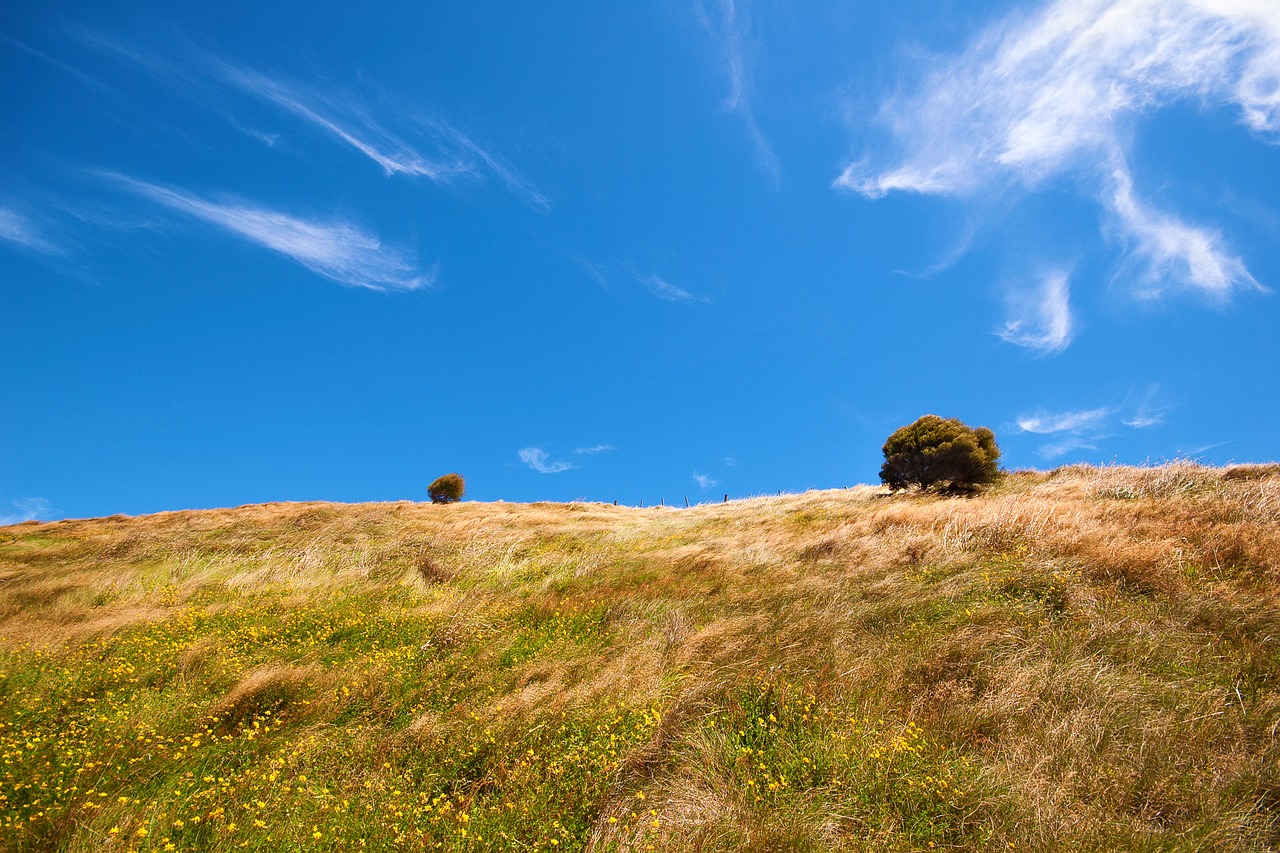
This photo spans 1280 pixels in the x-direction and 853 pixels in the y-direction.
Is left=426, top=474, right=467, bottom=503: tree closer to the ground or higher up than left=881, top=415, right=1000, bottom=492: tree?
higher up

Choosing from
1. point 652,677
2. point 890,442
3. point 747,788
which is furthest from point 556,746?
point 890,442

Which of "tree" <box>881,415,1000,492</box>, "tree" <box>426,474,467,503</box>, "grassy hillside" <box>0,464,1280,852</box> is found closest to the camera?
"grassy hillside" <box>0,464,1280,852</box>

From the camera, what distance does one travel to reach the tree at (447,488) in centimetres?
4203

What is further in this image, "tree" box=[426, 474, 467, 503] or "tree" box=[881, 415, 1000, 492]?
"tree" box=[426, 474, 467, 503]

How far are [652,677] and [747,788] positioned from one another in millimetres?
1684

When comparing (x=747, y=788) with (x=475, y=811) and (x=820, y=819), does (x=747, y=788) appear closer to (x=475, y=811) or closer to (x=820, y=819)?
(x=820, y=819)

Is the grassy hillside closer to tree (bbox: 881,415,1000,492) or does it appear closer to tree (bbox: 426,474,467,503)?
tree (bbox: 881,415,1000,492)

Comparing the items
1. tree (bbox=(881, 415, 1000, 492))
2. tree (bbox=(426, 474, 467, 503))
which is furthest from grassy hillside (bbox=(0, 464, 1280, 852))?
tree (bbox=(426, 474, 467, 503))

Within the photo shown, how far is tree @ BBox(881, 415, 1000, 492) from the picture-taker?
75.0ft

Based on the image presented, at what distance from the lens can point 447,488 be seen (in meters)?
42.2

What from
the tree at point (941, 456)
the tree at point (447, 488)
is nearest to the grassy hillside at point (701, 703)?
the tree at point (941, 456)

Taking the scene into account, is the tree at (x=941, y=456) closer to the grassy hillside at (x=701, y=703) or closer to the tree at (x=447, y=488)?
the grassy hillside at (x=701, y=703)

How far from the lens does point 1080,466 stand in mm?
20297

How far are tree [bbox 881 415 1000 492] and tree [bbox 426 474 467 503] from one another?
32954mm
